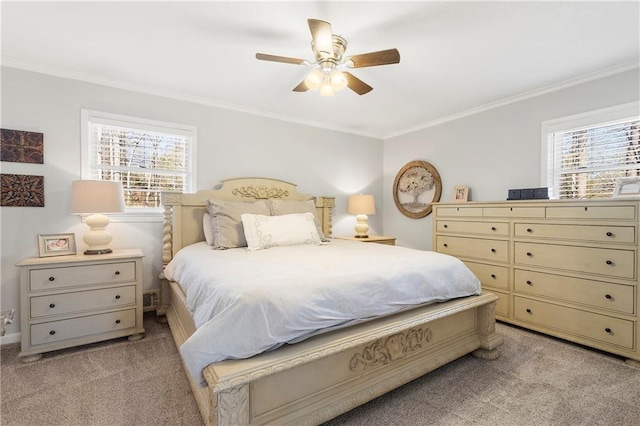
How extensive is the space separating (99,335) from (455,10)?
11.4ft

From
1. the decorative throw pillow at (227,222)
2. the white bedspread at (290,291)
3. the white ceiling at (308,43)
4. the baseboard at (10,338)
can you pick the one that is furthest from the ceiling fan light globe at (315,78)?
the baseboard at (10,338)

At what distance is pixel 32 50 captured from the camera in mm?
2283

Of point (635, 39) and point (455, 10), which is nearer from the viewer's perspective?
point (455, 10)

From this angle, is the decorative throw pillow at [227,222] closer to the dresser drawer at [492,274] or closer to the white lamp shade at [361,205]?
the white lamp shade at [361,205]

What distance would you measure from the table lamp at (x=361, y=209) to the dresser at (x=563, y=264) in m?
1.29

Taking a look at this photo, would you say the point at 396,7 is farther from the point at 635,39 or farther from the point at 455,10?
the point at 635,39

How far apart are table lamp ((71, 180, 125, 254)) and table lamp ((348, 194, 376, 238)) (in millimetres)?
2721

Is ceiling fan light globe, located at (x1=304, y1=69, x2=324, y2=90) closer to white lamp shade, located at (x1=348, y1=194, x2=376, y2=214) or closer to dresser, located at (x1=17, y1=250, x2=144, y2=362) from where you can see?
dresser, located at (x1=17, y1=250, x2=144, y2=362)

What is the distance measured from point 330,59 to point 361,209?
8.00 ft

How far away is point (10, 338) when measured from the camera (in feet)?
7.85

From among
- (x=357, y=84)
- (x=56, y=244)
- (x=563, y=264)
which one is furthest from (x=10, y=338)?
(x=563, y=264)

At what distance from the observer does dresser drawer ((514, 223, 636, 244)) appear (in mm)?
2109

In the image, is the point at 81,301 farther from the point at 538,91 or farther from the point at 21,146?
the point at 538,91

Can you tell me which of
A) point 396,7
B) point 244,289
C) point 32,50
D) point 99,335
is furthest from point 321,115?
point 99,335
